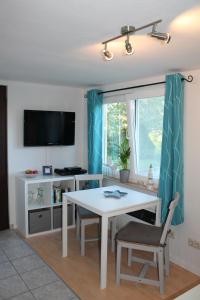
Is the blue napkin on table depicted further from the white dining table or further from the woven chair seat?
the woven chair seat

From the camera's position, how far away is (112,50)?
2.22 metres

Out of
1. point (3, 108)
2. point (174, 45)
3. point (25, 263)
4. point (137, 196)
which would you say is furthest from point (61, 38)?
point (25, 263)

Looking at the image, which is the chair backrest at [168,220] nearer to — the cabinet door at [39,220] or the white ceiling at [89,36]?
the white ceiling at [89,36]

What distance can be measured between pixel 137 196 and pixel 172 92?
1253 millimetres

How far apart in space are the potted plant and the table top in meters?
0.54

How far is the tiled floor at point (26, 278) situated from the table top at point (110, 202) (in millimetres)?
811

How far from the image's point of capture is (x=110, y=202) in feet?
9.48

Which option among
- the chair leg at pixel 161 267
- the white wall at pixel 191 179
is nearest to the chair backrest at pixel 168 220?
the chair leg at pixel 161 267

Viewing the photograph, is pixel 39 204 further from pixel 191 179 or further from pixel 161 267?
pixel 191 179

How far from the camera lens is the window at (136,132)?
11.5 feet

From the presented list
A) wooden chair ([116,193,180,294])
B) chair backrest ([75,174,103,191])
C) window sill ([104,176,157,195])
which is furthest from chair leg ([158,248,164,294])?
chair backrest ([75,174,103,191])

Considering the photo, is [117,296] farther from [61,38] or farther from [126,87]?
[126,87]

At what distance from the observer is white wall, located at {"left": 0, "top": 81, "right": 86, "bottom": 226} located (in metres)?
3.94

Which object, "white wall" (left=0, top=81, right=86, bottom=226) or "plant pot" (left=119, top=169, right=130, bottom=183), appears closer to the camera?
"plant pot" (left=119, top=169, right=130, bottom=183)
